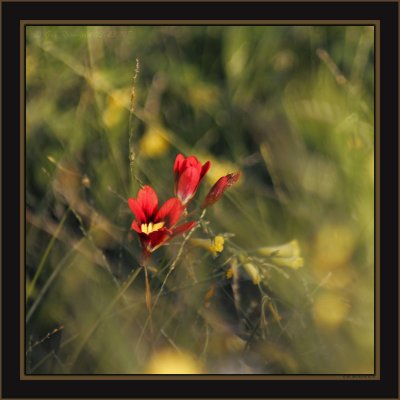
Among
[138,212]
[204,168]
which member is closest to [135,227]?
[138,212]

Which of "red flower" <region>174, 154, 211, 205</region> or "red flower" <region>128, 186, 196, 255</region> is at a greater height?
"red flower" <region>174, 154, 211, 205</region>

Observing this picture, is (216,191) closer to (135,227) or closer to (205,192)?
(205,192)

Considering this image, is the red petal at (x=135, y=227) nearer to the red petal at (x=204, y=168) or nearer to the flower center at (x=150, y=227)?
the flower center at (x=150, y=227)

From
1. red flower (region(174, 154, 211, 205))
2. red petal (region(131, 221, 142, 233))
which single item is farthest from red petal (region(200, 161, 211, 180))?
red petal (region(131, 221, 142, 233))

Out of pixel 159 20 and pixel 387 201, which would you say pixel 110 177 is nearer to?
pixel 159 20

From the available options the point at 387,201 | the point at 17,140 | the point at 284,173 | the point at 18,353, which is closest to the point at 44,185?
the point at 17,140

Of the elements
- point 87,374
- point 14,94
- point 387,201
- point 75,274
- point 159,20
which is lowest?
point 87,374

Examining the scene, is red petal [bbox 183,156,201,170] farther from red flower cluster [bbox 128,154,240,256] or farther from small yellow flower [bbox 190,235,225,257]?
small yellow flower [bbox 190,235,225,257]
